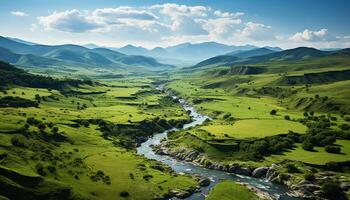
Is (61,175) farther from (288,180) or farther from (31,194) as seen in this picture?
(288,180)

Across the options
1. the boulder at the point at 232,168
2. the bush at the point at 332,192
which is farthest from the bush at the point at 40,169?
the bush at the point at 332,192

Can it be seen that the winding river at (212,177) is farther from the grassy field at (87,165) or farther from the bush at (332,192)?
the bush at (332,192)

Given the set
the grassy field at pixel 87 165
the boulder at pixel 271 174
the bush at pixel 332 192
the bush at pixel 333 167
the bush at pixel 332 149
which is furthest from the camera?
the bush at pixel 332 149

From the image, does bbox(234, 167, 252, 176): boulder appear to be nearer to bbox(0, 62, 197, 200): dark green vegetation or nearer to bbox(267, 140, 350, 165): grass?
bbox(267, 140, 350, 165): grass

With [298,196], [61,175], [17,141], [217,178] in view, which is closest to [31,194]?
[61,175]

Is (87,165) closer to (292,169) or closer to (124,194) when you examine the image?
(124,194)

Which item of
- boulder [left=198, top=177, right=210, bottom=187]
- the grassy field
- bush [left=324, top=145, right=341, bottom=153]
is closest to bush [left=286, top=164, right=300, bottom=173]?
bush [left=324, top=145, right=341, bottom=153]
